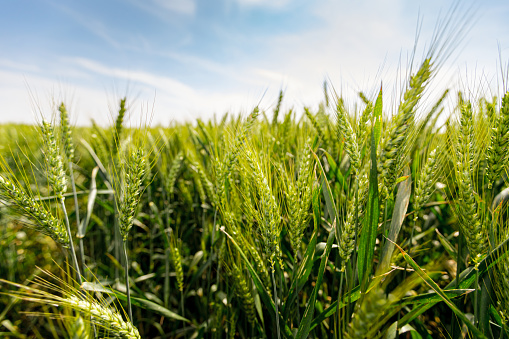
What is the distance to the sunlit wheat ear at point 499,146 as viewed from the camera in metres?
0.88

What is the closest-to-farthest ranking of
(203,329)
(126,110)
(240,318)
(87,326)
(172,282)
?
(87,326) < (203,329) < (240,318) < (126,110) < (172,282)

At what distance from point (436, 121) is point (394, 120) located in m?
1.34

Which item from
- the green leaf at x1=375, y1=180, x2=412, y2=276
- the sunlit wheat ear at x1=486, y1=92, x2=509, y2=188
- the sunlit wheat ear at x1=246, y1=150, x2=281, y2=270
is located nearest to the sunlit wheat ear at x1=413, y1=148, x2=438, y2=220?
the green leaf at x1=375, y1=180, x2=412, y2=276

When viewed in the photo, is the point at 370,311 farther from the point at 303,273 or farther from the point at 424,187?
the point at 424,187

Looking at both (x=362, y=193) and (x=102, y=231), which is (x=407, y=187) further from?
(x=102, y=231)

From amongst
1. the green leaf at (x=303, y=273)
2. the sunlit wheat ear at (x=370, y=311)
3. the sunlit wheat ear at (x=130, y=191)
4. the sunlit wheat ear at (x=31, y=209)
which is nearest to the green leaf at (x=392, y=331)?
the green leaf at (x=303, y=273)

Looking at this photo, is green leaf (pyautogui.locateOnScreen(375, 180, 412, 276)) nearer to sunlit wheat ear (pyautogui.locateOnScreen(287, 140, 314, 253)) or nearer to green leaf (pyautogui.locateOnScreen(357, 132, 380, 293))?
green leaf (pyautogui.locateOnScreen(357, 132, 380, 293))

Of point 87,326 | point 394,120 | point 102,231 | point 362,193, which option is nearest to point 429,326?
point 362,193

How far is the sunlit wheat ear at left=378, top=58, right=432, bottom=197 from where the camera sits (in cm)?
80

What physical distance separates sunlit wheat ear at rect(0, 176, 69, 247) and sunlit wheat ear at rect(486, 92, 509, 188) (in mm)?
1549

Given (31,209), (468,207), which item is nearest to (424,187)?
(468,207)

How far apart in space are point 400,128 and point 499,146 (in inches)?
15.8

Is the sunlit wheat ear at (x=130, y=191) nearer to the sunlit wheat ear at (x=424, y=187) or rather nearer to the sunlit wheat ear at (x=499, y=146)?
the sunlit wheat ear at (x=424, y=187)

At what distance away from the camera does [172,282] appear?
209 cm
